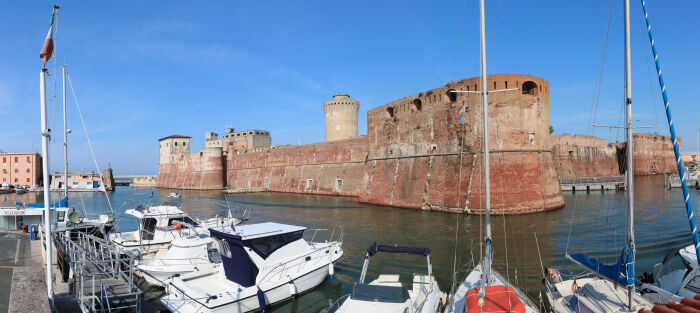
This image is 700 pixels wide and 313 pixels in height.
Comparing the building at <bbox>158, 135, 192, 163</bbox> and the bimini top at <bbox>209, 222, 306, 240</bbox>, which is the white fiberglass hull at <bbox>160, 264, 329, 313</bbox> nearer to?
the bimini top at <bbox>209, 222, 306, 240</bbox>

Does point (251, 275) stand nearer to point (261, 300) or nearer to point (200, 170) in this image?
point (261, 300)

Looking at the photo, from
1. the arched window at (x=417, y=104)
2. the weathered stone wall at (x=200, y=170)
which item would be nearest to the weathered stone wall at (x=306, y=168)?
the weathered stone wall at (x=200, y=170)

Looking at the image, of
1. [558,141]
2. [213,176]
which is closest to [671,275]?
[558,141]

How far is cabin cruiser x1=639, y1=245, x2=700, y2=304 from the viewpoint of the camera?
841 cm

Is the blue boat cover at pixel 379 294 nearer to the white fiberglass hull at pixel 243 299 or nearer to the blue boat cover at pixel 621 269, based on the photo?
the white fiberglass hull at pixel 243 299

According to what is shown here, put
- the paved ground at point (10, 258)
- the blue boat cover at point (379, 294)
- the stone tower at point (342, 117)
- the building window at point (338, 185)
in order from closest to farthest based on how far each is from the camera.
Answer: the paved ground at point (10, 258)
the blue boat cover at point (379, 294)
the building window at point (338, 185)
the stone tower at point (342, 117)

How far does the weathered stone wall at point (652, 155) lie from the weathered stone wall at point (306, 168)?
48344 millimetres

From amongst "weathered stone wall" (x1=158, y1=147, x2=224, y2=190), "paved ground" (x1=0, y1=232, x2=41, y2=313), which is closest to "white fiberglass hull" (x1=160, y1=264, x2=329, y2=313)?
"paved ground" (x1=0, y1=232, x2=41, y2=313)

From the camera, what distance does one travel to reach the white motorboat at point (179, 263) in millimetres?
11844

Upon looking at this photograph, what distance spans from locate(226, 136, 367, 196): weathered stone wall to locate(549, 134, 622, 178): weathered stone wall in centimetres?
2825

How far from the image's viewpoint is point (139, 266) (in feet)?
40.8

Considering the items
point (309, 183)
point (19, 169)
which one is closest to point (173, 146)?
point (19, 169)

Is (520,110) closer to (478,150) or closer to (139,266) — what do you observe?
(478,150)

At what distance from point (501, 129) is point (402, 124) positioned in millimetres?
8783
